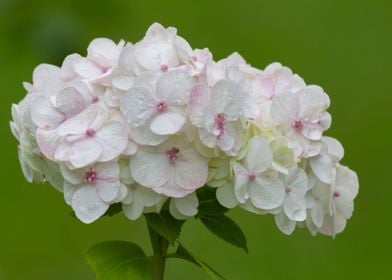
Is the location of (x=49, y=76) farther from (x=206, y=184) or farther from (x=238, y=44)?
(x=238, y=44)

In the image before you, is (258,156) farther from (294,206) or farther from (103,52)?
(103,52)

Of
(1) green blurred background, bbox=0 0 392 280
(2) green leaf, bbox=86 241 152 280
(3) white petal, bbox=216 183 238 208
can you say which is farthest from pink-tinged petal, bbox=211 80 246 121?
(1) green blurred background, bbox=0 0 392 280

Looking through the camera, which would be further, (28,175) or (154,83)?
(28,175)

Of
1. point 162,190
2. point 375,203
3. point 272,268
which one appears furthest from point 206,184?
point 375,203

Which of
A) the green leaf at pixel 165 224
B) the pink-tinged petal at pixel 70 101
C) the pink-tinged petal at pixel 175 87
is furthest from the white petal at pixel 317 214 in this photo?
the pink-tinged petal at pixel 70 101

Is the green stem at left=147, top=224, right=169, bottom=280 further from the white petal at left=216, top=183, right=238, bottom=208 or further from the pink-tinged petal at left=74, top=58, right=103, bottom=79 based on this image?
the pink-tinged petal at left=74, top=58, right=103, bottom=79

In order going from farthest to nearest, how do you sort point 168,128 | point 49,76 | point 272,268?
1. point 272,268
2. point 49,76
3. point 168,128

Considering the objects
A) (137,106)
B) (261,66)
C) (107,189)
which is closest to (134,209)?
(107,189)
